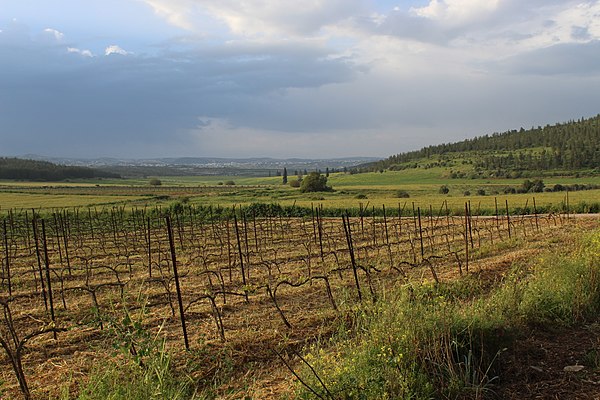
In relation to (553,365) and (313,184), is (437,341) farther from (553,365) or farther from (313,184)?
(313,184)

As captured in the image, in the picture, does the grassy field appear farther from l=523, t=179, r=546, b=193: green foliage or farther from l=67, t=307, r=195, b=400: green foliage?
l=67, t=307, r=195, b=400: green foliage

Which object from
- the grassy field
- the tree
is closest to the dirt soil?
the grassy field

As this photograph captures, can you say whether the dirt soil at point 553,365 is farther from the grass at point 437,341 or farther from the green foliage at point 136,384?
the green foliage at point 136,384

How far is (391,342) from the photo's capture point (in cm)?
540

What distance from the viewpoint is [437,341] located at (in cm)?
539

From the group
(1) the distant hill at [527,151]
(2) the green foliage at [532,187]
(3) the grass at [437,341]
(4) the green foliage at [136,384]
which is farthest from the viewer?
(1) the distant hill at [527,151]

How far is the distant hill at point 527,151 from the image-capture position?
9131 cm

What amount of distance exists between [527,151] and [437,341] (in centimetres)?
11712

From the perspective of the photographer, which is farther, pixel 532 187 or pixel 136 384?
pixel 532 187

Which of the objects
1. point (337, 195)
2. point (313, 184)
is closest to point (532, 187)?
point (337, 195)

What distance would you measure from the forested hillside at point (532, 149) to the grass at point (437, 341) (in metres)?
91.6

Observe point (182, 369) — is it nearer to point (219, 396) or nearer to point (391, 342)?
point (219, 396)

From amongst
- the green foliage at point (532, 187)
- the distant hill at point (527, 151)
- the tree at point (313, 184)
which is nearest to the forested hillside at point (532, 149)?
the distant hill at point (527, 151)

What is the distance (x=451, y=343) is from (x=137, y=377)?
342cm
